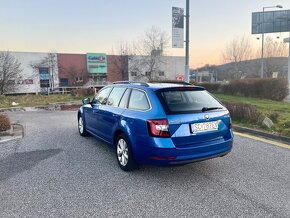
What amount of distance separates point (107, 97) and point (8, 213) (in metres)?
3.14

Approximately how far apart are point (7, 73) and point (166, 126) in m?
36.8

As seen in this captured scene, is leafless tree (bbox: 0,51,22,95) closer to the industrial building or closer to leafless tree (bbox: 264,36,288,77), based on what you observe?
the industrial building

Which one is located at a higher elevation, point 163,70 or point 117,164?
point 163,70

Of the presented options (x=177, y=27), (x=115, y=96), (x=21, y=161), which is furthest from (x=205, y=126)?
(x=177, y=27)

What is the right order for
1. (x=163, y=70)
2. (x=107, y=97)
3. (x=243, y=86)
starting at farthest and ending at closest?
(x=163, y=70) → (x=243, y=86) → (x=107, y=97)

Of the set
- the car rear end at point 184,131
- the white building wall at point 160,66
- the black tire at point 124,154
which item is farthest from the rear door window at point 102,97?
the white building wall at point 160,66

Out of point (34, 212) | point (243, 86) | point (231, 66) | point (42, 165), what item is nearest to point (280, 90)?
point (243, 86)

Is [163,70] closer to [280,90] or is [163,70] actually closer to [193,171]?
[280,90]

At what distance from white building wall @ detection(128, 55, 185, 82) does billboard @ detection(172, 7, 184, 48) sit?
1589 inches

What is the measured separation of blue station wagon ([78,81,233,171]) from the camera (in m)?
3.99

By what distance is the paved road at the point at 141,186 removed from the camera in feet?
11.0

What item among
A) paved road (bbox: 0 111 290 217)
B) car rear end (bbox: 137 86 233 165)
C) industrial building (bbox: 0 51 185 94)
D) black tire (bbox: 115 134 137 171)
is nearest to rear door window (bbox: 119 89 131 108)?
black tire (bbox: 115 134 137 171)

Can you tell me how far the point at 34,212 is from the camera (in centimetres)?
335

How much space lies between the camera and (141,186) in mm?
4098
